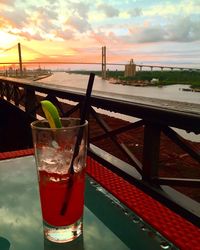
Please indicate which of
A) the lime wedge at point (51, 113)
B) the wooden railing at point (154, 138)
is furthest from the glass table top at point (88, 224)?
the wooden railing at point (154, 138)

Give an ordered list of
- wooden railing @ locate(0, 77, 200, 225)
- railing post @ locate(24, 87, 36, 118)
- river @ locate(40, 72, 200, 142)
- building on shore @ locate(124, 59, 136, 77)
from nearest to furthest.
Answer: wooden railing @ locate(0, 77, 200, 225), river @ locate(40, 72, 200, 142), railing post @ locate(24, 87, 36, 118), building on shore @ locate(124, 59, 136, 77)

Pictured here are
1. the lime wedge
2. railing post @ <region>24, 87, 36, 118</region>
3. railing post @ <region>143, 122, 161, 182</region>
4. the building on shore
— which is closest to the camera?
the lime wedge

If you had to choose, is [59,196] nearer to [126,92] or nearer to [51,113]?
[51,113]

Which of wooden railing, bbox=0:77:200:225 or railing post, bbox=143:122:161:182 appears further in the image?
railing post, bbox=143:122:161:182

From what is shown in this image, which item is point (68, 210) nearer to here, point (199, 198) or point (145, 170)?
point (145, 170)

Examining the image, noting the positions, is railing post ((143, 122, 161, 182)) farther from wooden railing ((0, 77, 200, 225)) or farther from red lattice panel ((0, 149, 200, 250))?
red lattice panel ((0, 149, 200, 250))

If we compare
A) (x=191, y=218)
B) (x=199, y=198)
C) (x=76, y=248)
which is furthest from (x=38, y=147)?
(x=199, y=198)

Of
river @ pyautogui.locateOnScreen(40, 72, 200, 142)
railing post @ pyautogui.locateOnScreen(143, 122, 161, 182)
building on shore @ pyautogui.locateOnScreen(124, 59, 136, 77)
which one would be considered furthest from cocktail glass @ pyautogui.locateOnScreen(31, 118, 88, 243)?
building on shore @ pyautogui.locateOnScreen(124, 59, 136, 77)
